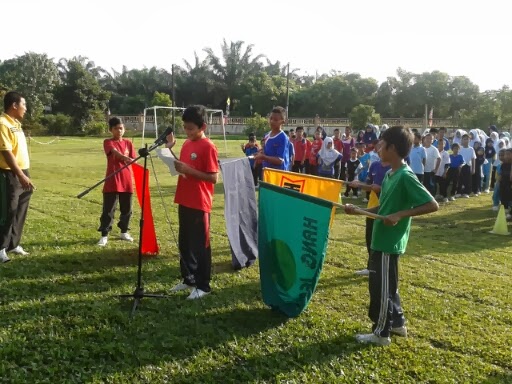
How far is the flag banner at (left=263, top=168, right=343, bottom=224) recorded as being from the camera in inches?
246

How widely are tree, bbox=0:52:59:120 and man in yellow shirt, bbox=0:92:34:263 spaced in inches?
1792

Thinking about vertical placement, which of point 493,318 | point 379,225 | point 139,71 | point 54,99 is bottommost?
point 493,318

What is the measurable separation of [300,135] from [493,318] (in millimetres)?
11292

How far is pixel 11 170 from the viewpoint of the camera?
20.7 ft

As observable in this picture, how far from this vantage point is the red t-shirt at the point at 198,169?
5137 millimetres

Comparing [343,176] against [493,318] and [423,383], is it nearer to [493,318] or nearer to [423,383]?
[493,318]

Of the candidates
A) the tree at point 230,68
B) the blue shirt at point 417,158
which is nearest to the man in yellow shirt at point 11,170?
the blue shirt at point 417,158

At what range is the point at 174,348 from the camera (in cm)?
415

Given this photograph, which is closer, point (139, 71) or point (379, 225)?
point (379, 225)

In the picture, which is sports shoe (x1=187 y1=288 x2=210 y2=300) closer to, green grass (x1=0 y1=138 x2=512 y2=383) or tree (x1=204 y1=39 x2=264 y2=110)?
green grass (x1=0 y1=138 x2=512 y2=383)

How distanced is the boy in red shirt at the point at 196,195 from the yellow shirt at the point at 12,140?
7.42 ft

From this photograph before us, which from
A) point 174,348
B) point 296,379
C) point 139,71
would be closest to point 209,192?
point 174,348

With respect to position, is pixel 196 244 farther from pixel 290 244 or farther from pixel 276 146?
pixel 276 146

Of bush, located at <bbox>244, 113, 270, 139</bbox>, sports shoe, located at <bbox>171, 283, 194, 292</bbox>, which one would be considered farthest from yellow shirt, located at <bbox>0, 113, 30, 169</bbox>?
bush, located at <bbox>244, 113, 270, 139</bbox>
